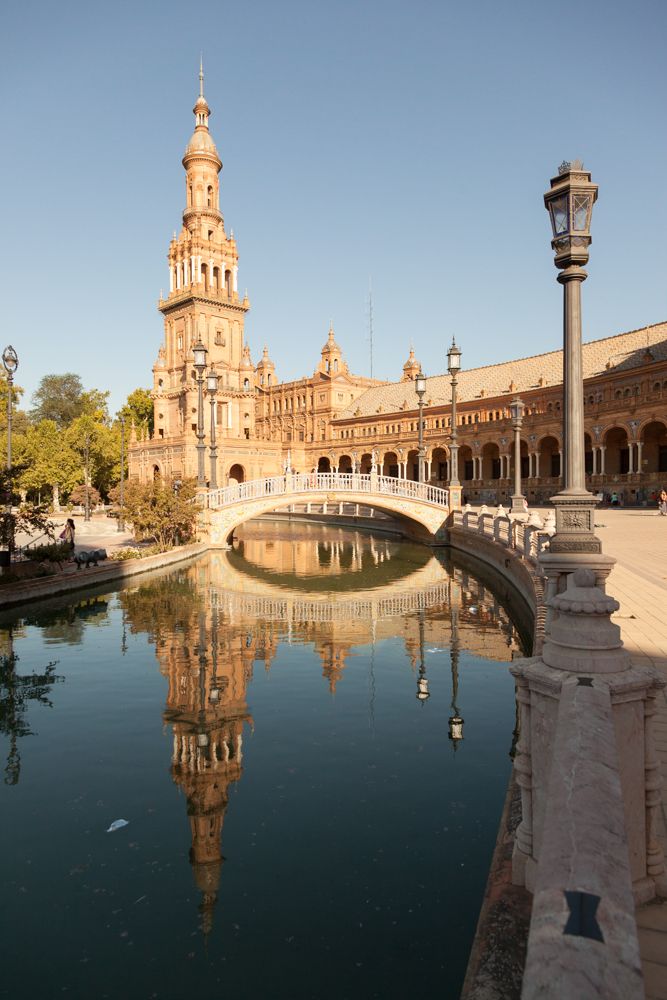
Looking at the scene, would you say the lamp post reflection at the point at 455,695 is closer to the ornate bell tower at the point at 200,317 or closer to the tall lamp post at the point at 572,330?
the tall lamp post at the point at 572,330

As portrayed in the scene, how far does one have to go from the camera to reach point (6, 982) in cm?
458

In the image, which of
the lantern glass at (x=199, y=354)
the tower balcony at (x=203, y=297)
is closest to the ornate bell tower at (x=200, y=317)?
the tower balcony at (x=203, y=297)

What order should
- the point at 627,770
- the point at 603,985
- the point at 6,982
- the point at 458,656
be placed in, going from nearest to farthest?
the point at 603,985 < the point at 627,770 < the point at 6,982 < the point at 458,656

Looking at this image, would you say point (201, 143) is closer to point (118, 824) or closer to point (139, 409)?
point (139, 409)

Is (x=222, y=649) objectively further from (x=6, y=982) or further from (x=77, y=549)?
(x=77, y=549)

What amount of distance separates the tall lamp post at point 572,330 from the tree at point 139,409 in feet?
278

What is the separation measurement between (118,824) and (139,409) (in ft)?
286

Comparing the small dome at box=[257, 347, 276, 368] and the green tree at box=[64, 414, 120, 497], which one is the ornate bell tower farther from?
the small dome at box=[257, 347, 276, 368]

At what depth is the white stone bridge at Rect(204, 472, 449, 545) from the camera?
31.1 meters

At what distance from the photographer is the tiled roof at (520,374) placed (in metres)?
51.3

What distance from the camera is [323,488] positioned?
108 feet

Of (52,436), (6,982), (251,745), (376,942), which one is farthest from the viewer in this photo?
(52,436)

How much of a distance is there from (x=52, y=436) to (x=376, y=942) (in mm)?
65564

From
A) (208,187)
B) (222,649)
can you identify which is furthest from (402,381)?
(222,649)
